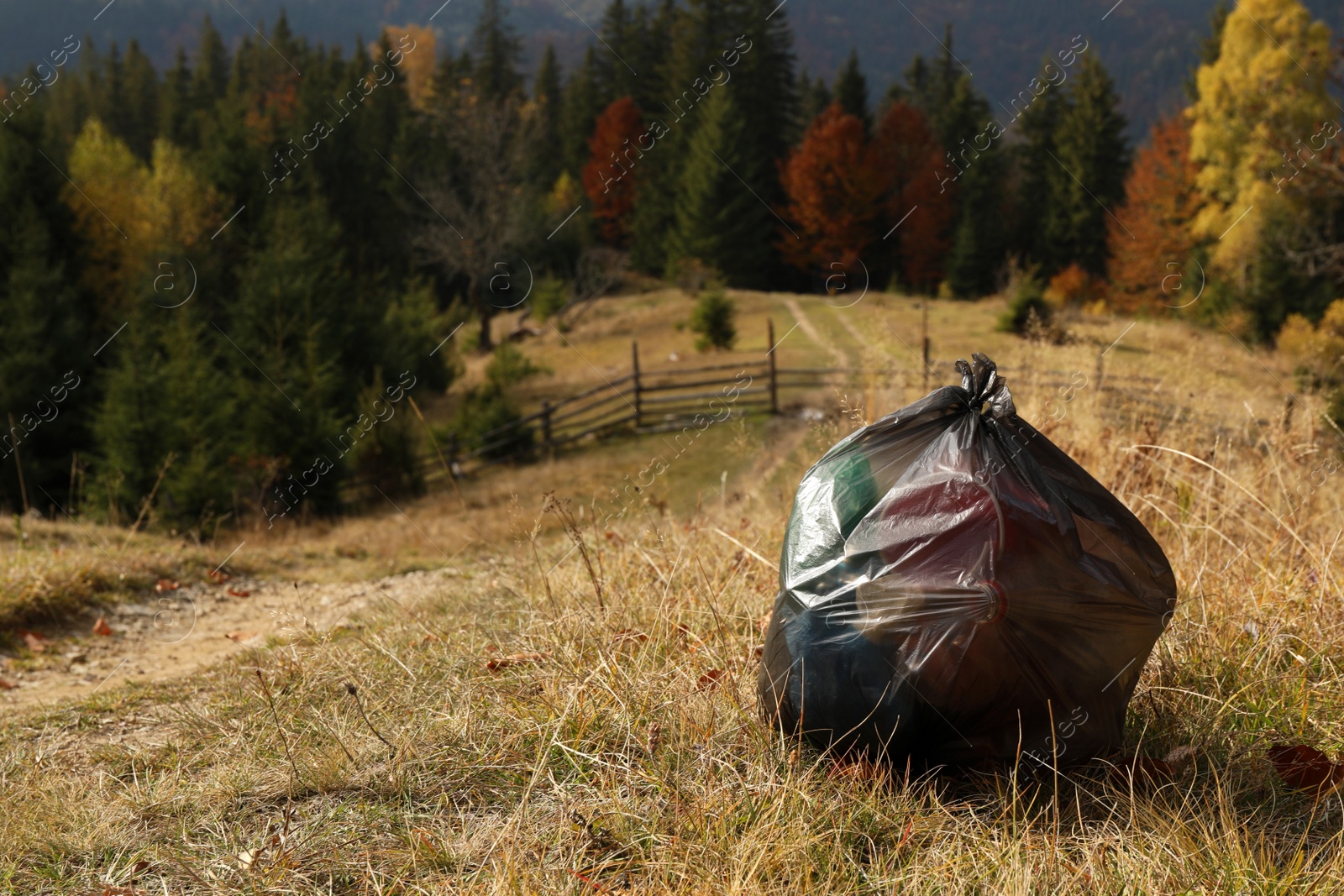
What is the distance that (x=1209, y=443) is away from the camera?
5.77 m

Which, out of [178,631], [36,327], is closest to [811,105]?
[36,327]

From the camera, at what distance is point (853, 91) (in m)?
47.7

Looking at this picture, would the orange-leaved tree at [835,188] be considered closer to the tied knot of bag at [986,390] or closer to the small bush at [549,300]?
the small bush at [549,300]

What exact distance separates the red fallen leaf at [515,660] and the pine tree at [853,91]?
1833 inches

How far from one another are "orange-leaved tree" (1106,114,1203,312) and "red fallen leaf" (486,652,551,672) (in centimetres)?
3404

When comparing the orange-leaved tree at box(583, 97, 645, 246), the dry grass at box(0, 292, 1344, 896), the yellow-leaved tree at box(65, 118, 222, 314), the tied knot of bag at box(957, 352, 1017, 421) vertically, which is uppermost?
the orange-leaved tree at box(583, 97, 645, 246)

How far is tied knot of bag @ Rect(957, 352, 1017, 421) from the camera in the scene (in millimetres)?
2561

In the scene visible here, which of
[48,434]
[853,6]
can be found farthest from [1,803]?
[853,6]

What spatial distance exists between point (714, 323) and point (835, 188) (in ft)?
50.6

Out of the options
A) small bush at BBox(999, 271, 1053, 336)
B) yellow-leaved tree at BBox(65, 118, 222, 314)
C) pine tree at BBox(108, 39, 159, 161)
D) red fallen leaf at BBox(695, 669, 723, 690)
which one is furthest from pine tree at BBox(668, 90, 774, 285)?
red fallen leaf at BBox(695, 669, 723, 690)

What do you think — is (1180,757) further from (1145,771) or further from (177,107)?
(177,107)

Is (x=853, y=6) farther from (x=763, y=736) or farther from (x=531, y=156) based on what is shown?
(x=763, y=736)

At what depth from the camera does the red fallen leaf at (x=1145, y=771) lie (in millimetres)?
2715

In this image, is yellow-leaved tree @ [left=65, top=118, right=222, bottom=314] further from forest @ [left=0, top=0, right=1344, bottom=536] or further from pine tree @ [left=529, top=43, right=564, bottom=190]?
pine tree @ [left=529, top=43, right=564, bottom=190]
